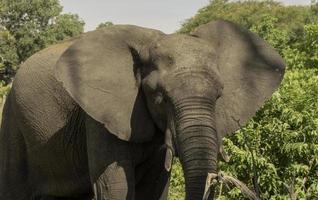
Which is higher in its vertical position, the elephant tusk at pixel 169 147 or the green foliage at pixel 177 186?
the green foliage at pixel 177 186

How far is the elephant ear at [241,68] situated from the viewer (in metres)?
3.60

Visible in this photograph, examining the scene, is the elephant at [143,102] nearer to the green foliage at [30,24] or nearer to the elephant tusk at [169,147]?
the elephant tusk at [169,147]

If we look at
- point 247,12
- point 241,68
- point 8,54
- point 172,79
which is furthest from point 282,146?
point 247,12

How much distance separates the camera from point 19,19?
1480 inches

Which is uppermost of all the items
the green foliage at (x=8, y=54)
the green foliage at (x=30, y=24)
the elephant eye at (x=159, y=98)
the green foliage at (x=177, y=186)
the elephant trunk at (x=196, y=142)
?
the green foliage at (x=30, y=24)

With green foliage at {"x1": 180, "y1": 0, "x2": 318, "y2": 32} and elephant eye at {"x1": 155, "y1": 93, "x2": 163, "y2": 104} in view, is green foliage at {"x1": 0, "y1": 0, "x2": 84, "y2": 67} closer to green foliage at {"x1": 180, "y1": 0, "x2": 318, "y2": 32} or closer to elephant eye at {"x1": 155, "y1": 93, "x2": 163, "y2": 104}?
green foliage at {"x1": 180, "y1": 0, "x2": 318, "y2": 32}

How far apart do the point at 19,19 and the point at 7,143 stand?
33760mm

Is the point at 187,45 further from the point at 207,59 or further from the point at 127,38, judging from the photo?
the point at 127,38

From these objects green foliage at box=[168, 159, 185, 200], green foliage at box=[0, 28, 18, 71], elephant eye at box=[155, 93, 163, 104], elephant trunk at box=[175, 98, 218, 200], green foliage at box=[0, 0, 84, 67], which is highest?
green foliage at box=[0, 0, 84, 67]

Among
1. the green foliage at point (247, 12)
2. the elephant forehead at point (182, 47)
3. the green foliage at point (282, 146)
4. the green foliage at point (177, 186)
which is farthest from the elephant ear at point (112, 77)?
the green foliage at point (247, 12)

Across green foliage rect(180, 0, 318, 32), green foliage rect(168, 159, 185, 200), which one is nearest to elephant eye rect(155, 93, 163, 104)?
green foliage rect(168, 159, 185, 200)

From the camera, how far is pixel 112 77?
363cm

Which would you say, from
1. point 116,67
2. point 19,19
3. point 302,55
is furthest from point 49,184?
point 19,19

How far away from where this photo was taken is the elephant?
314 centimetres
